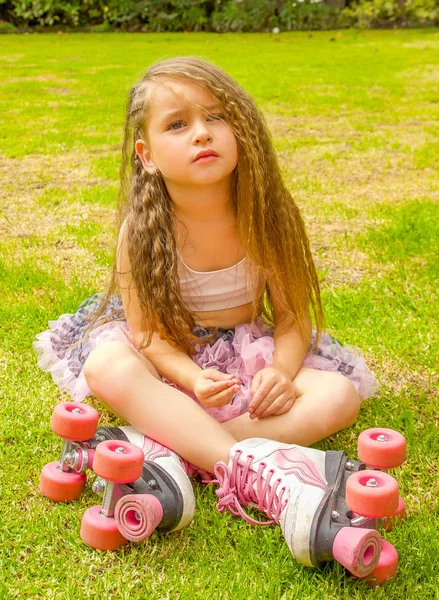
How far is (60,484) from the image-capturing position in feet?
6.08

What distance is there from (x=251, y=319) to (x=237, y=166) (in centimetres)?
46

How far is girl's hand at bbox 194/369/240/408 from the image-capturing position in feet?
6.37

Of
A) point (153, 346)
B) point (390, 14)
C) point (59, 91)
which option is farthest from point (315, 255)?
point (390, 14)

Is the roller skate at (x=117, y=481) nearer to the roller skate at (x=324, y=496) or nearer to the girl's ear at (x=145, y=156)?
the roller skate at (x=324, y=496)

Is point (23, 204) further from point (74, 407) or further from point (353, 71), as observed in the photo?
point (353, 71)

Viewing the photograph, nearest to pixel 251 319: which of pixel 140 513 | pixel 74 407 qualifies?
pixel 74 407

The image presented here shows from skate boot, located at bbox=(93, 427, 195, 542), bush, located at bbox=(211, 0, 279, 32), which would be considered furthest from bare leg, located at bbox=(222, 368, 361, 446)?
bush, located at bbox=(211, 0, 279, 32)

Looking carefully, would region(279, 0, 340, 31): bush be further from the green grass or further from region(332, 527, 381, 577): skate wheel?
region(332, 527, 381, 577): skate wheel

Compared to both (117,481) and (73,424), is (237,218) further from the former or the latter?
(117,481)

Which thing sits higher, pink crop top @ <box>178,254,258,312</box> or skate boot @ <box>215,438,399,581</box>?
pink crop top @ <box>178,254,258,312</box>

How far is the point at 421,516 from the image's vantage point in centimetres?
183

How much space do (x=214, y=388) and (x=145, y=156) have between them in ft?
2.33

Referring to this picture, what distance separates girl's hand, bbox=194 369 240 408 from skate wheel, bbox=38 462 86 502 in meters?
0.34

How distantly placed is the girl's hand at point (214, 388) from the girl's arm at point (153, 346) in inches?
4.6
